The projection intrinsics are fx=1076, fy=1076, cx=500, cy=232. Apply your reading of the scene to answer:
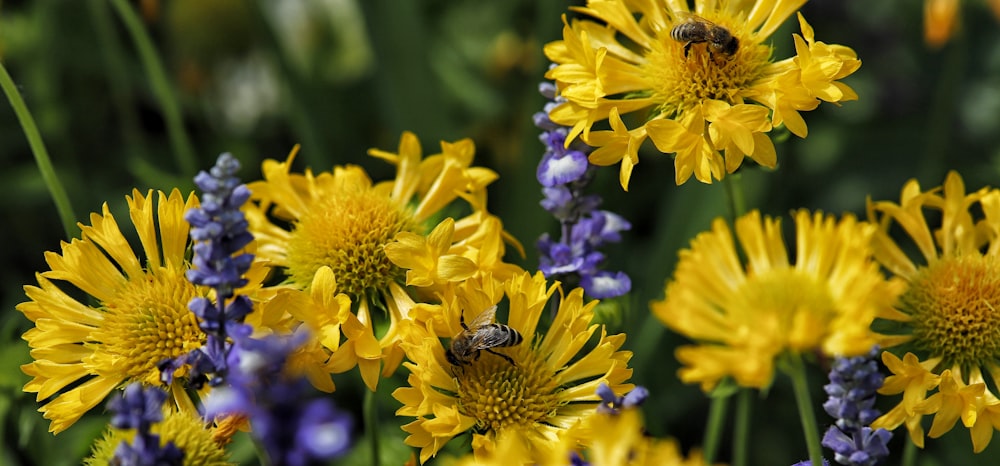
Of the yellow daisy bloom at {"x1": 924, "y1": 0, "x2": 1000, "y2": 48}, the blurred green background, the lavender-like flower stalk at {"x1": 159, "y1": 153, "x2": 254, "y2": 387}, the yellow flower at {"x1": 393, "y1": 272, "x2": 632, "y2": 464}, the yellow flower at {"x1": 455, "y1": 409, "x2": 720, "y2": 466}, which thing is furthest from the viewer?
the blurred green background

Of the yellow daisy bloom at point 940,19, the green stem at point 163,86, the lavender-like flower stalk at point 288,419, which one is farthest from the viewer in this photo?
the yellow daisy bloom at point 940,19

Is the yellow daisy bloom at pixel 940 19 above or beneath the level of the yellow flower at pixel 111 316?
above

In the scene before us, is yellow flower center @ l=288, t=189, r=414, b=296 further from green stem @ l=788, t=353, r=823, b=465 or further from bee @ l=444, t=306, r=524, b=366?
green stem @ l=788, t=353, r=823, b=465

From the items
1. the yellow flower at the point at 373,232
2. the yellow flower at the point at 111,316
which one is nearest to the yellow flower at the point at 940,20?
the yellow flower at the point at 373,232

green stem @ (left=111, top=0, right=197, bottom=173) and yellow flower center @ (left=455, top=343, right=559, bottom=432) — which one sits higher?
green stem @ (left=111, top=0, right=197, bottom=173)

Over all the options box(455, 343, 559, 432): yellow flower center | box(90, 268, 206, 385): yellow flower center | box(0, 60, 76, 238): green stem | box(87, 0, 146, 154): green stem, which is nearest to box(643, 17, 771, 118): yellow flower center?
box(455, 343, 559, 432): yellow flower center

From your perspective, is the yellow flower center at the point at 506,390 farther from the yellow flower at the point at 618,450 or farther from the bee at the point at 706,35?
the bee at the point at 706,35

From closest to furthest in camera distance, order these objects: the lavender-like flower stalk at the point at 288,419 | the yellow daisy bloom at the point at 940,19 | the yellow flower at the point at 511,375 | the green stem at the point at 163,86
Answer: the lavender-like flower stalk at the point at 288,419
the yellow flower at the point at 511,375
the green stem at the point at 163,86
the yellow daisy bloom at the point at 940,19

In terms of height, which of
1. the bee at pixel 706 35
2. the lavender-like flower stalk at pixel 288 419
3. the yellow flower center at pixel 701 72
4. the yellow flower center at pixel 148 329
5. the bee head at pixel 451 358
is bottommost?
the bee head at pixel 451 358
